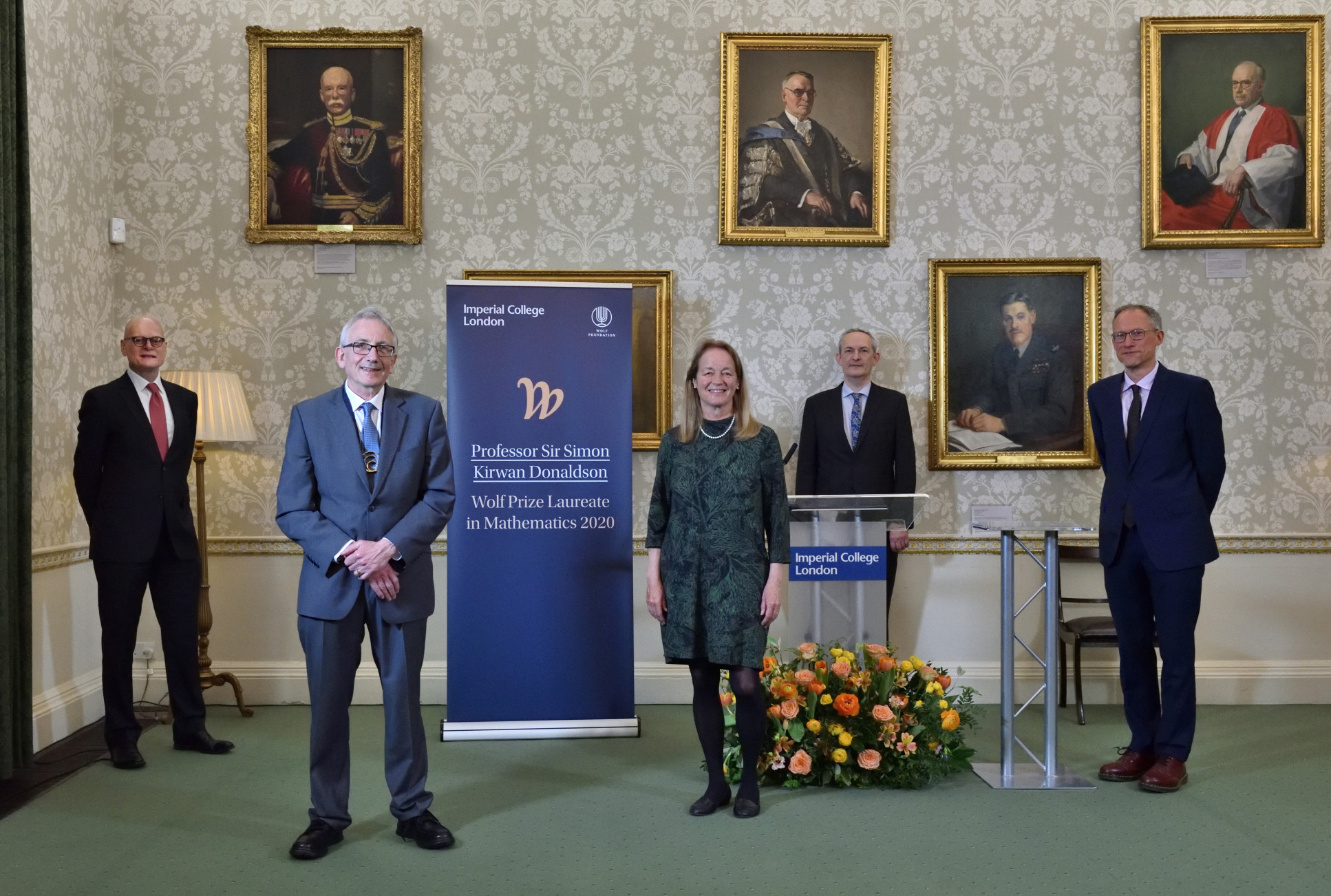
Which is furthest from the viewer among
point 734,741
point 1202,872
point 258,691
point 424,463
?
point 258,691

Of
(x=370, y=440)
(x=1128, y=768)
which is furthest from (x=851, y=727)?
(x=370, y=440)

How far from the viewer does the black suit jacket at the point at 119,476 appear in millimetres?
4871

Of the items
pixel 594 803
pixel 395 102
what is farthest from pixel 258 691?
pixel 395 102

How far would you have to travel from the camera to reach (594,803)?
170 inches

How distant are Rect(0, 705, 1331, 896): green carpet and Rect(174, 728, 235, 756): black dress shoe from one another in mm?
81

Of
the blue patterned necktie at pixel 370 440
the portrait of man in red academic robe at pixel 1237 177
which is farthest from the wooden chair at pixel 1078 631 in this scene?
the blue patterned necktie at pixel 370 440

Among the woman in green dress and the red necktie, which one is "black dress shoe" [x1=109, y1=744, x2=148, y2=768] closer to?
the red necktie

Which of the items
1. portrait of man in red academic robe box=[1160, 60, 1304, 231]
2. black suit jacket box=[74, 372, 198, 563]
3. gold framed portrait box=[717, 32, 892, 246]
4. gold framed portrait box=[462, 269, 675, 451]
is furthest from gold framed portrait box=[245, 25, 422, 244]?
portrait of man in red academic robe box=[1160, 60, 1304, 231]

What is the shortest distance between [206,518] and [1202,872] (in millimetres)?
5184

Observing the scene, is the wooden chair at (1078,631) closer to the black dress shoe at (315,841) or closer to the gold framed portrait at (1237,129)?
the gold framed portrait at (1237,129)

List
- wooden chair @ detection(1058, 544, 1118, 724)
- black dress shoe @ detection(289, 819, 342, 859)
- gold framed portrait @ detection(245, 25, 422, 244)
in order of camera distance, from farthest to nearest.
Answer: gold framed portrait @ detection(245, 25, 422, 244), wooden chair @ detection(1058, 544, 1118, 724), black dress shoe @ detection(289, 819, 342, 859)

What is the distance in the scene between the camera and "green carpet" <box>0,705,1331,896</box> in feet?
11.3

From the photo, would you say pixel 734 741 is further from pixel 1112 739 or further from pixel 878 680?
pixel 1112 739

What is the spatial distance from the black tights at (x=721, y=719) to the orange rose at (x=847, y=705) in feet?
1.31
